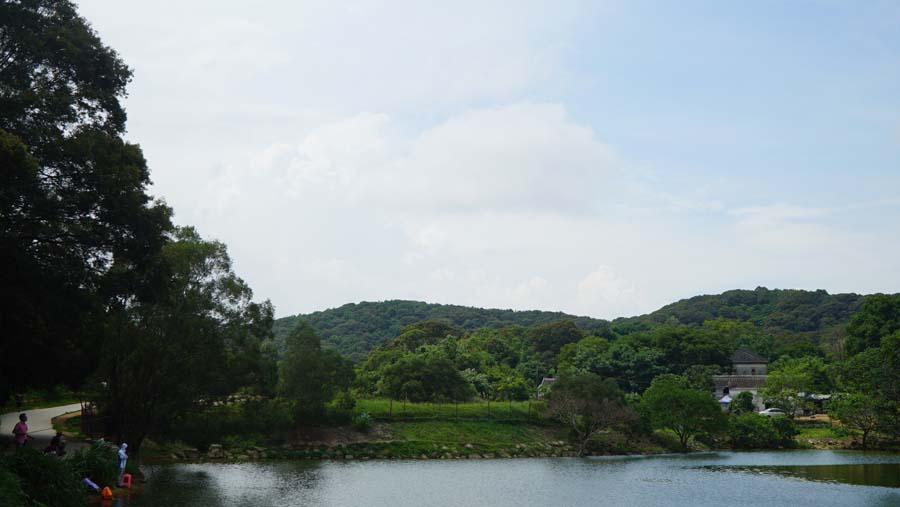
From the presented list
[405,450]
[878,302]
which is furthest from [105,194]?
[878,302]

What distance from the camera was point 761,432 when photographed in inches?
2452

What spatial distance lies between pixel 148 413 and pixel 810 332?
134 meters

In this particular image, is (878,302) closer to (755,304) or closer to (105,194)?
(105,194)

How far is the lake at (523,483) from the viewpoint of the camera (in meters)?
28.0

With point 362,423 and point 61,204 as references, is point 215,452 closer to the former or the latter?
point 362,423

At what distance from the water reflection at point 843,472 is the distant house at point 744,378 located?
Answer: 31.7 m

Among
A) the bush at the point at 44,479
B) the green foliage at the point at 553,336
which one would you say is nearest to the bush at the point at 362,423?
the bush at the point at 44,479

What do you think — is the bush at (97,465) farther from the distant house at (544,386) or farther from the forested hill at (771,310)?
the forested hill at (771,310)

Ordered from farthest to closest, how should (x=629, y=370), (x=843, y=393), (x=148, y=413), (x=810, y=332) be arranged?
(x=810, y=332) → (x=629, y=370) → (x=843, y=393) → (x=148, y=413)

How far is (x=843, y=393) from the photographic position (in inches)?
2591

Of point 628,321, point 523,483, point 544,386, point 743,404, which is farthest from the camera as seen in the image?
point 628,321

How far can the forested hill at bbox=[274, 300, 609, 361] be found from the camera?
137 metres

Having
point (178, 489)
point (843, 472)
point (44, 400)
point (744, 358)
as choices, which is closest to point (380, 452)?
point (44, 400)

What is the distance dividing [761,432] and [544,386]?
21.7m
